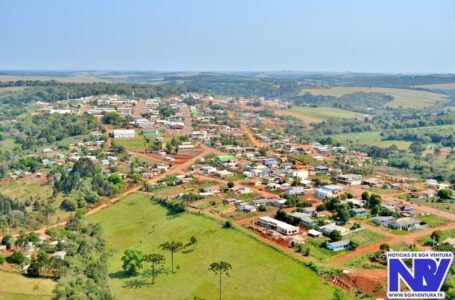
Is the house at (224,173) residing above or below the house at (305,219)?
below

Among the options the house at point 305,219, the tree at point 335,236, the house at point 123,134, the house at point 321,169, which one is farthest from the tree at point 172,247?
the house at point 123,134

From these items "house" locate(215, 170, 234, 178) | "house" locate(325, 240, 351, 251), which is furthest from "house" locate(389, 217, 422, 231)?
"house" locate(215, 170, 234, 178)

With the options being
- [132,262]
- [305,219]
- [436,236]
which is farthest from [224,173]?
[436,236]

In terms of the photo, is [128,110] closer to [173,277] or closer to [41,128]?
[41,128]

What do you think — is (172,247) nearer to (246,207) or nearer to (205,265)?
(205,265)

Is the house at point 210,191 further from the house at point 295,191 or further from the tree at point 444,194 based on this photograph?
the tree at point 444,194

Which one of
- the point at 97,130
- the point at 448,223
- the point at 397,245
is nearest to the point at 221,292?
the point at 397,245
